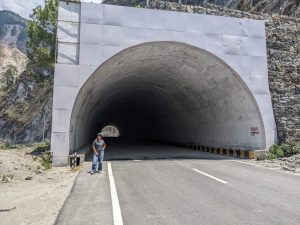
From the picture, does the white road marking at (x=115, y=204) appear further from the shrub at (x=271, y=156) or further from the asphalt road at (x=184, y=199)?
the shrub at (x=271, y=156)

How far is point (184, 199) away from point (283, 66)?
1439 centimetres

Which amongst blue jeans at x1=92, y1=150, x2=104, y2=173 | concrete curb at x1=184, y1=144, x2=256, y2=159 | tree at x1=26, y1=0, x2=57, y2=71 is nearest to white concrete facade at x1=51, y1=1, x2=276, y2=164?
concrete curb at x1=184, y1=144, x2=256, y2=159

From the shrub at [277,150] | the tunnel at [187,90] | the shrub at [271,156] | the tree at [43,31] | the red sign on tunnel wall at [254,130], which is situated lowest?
the shrub at [271,156]

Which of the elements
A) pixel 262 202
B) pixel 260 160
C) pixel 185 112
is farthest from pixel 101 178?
pixel 185 112

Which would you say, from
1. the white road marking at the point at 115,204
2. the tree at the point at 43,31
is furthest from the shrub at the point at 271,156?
the tree at the point at 43,31

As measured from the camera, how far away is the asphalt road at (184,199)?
17.7 ft

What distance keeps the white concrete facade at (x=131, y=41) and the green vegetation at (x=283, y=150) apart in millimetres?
450

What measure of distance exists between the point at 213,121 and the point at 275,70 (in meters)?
5.57

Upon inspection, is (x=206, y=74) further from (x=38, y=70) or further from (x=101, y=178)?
(x=38, y=70)

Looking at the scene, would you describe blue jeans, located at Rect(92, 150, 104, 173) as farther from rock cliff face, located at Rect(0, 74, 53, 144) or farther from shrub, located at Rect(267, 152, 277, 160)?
rock cliff face, located at Rect(0, 74, 53, 144)

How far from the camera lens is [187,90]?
21719 mm

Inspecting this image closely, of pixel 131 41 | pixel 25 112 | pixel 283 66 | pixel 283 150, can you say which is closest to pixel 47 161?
pixel 131 41

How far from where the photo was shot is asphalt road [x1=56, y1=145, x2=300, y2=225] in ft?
17.7

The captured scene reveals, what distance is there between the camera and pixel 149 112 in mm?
36844
